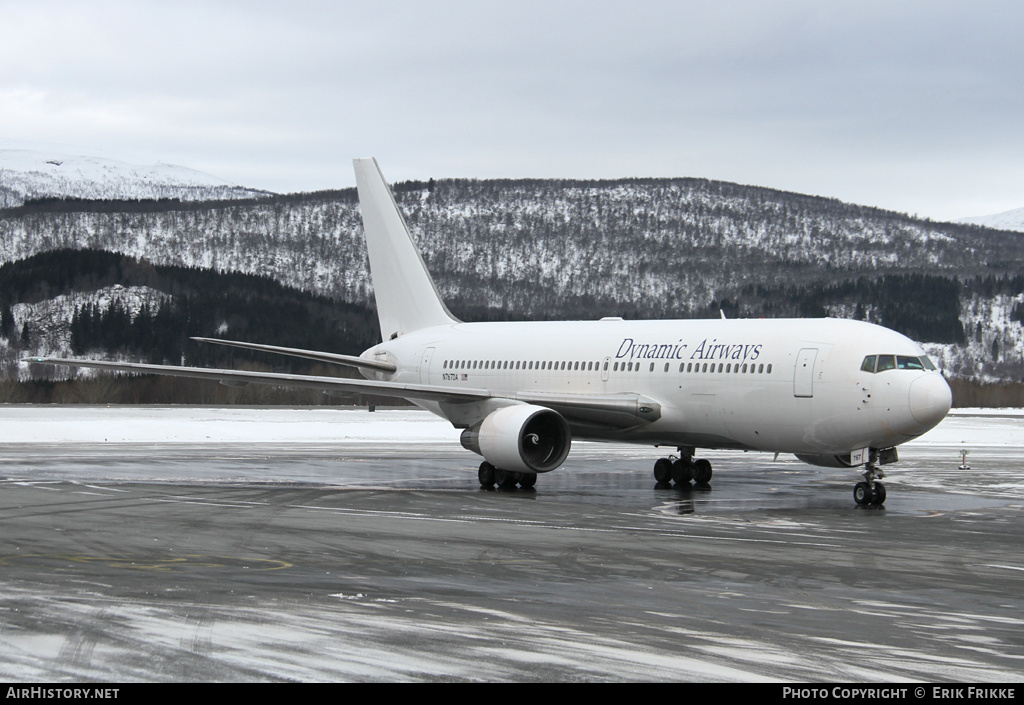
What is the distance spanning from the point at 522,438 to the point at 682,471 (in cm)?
430

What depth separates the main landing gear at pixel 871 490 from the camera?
21.1 metres

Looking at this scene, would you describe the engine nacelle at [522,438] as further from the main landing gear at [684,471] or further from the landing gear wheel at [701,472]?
the landing gear wheel at [701,472]

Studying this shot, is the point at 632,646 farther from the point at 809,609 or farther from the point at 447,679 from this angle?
the point at 809,609

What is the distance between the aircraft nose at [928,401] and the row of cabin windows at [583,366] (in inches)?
118

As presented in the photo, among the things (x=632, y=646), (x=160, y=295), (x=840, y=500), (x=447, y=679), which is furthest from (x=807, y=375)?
(x=160, y=295)

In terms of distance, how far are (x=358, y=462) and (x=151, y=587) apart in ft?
66.6

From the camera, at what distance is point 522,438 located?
23688 millimetres

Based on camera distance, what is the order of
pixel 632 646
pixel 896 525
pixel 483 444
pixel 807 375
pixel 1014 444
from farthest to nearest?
pixel 1014 444
pixel 483 444
pixel 807 375
pixel 896 525
pixel 632 646

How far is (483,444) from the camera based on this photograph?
24.2 metres

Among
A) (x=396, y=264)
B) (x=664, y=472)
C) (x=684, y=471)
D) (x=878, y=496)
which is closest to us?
(x=878, y=496)

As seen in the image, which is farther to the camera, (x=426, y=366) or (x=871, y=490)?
(x=426, y=366)

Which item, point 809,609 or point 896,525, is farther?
point 896,525

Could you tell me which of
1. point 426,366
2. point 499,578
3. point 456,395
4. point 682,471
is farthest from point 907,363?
point 426,366

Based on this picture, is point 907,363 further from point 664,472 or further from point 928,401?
point 664,472
